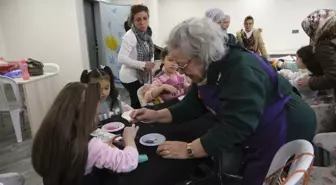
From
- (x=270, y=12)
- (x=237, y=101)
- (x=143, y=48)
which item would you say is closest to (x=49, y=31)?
(x=143, y=48)

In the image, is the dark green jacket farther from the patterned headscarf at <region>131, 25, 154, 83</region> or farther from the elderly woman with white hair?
the patterned headscarf at <region>131, 25, 154, 83</region>

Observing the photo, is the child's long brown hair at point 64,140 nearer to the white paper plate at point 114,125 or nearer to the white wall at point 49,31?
the white paper plate at point 114,125

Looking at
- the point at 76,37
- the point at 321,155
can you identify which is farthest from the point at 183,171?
the point at 76,37

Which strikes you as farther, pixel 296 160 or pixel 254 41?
pixel 254 41

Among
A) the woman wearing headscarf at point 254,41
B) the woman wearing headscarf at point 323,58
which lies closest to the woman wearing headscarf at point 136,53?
the woman wearing headscarf at point 323,58

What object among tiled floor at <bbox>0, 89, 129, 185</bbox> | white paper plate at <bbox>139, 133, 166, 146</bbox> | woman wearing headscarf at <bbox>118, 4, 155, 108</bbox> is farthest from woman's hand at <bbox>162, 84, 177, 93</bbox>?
tiled floor at <bbox>0, 89, 129, 185</bbox>

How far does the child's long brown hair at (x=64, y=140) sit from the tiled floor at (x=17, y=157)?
1.37m

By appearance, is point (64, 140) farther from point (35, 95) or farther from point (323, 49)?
point (35, 95)

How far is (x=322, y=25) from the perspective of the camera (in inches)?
70.9

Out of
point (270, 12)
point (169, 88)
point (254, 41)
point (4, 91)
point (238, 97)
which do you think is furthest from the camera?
point (270, 12)

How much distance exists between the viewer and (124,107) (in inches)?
75.3

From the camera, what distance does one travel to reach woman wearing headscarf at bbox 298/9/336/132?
1693 mm

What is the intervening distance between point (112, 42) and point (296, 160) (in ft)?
15.6

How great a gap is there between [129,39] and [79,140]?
1.66 metres
